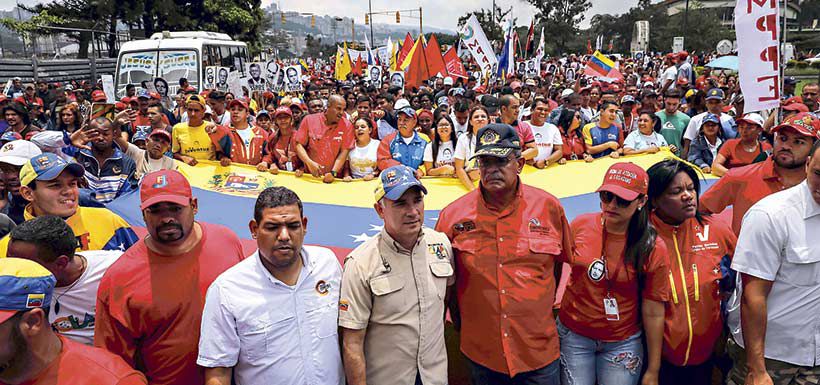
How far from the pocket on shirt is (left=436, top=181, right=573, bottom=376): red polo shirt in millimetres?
990

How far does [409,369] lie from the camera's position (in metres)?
2.63

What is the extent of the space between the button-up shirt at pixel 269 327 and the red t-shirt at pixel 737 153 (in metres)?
4.49

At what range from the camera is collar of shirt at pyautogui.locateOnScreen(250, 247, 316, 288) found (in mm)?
2492

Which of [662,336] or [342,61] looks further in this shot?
[342,61]

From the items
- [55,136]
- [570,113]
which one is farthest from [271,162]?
[570,113]

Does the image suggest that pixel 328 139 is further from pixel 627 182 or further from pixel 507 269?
pixel 627 182

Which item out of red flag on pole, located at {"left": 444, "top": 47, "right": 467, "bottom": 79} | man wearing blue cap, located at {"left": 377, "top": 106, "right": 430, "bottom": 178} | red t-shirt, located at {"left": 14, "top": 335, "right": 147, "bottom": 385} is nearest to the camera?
red t-shirt, located at {"left": 14, "top": 335, "right": 147, "bottom": 385}

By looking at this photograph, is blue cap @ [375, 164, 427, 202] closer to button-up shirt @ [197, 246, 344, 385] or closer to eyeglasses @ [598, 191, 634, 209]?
button-up shirt @ [197, 246, 344, 385]

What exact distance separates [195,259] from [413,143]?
345 cm

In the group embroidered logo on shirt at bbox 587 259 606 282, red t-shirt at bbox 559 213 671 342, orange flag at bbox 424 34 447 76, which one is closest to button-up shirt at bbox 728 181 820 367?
red t-shirt at bbox 559 213 671 342

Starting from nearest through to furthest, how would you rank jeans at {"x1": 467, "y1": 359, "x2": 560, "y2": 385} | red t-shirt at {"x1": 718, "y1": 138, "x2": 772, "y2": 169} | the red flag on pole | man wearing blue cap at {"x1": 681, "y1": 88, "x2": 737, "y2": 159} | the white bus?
jeans at {"x1": 467, "y1": 359, "x2": 560, "y2": 385} < red t-shirt at {"x1": 718, "y1": 138, "x2": 772, "y2": 169} < man wearing blue cap at {"x1": 681, "y1": 88, "x2": 737, "y2": 159} < the red flag on pole < the white bus

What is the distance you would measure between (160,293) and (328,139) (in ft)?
11.8

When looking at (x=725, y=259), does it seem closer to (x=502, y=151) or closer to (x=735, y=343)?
(x=735, y=343)

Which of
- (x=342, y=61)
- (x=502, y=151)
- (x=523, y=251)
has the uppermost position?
(x=342, y=61)
